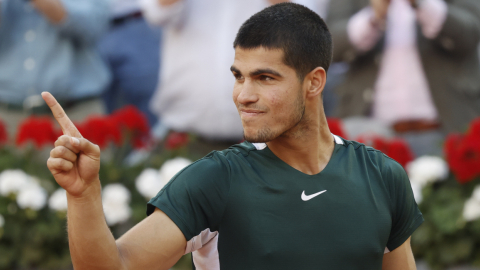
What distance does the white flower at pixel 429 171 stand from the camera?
4289 mm

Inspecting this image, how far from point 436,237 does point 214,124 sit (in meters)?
1.87

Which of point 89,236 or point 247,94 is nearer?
point 89,236

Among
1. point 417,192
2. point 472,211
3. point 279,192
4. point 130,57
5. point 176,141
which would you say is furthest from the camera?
point 130,57

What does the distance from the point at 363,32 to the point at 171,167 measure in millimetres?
1777

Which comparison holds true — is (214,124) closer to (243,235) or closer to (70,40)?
(70,40)

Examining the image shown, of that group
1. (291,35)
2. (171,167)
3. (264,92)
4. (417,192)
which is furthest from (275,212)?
(171,167)

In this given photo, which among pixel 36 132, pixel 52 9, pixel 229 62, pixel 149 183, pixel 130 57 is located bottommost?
pixel 149 183

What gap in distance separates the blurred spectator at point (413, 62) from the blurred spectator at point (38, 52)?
2.06 m

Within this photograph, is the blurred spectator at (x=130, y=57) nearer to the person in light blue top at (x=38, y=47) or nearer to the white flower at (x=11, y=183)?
the person in light blue top at (x=38, y=47)

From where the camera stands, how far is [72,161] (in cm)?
192

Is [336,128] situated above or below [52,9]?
below

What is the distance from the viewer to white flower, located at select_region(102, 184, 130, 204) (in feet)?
14.7

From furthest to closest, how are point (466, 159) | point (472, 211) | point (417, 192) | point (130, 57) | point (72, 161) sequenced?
point (130, 57)
point (417, 192)
point (466, 159)
point (472, 211)
point (72, 161)

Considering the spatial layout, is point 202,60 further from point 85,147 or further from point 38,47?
point 85,147
